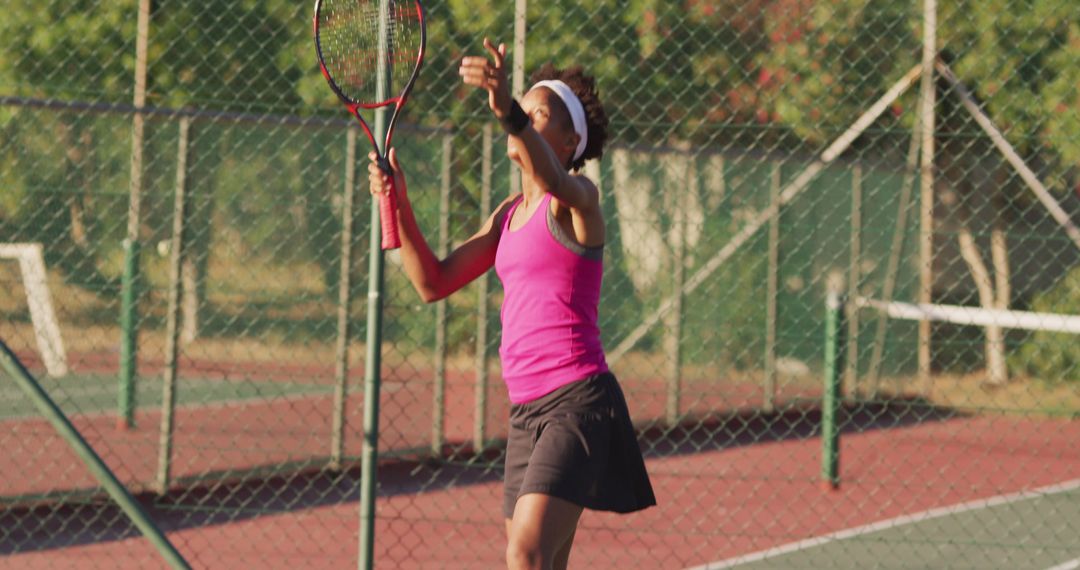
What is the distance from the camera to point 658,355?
10.4m

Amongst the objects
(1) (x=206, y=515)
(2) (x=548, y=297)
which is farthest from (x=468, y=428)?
(2) (x=548, y=297)

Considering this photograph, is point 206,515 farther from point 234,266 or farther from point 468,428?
point 468,428

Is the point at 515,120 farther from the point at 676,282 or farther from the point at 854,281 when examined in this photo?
the point at 854,281

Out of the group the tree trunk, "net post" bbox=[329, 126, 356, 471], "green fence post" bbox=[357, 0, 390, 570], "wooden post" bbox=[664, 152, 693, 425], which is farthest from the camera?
the tree trunk

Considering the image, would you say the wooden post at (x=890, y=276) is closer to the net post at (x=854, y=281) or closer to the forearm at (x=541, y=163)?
the net post at (x=854, y=281)

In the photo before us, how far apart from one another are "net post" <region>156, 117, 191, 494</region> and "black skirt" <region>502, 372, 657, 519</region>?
12.5 feet

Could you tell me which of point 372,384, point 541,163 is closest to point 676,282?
point 372,384

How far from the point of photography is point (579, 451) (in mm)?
3625

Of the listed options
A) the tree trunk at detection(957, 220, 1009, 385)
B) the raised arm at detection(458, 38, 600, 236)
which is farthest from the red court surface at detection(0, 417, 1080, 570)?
the raised arm at detection(458, 38, 600, 236)

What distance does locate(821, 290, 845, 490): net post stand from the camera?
7.82 metres

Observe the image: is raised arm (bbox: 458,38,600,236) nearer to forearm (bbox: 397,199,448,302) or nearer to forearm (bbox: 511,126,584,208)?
forearm (bbox: 511,126,584,208)

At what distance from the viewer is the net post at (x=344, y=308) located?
25.6 feet

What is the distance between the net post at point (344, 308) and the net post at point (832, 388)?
265cm

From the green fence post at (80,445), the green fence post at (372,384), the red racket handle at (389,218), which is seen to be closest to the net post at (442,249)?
the green fence post at (372,384)
